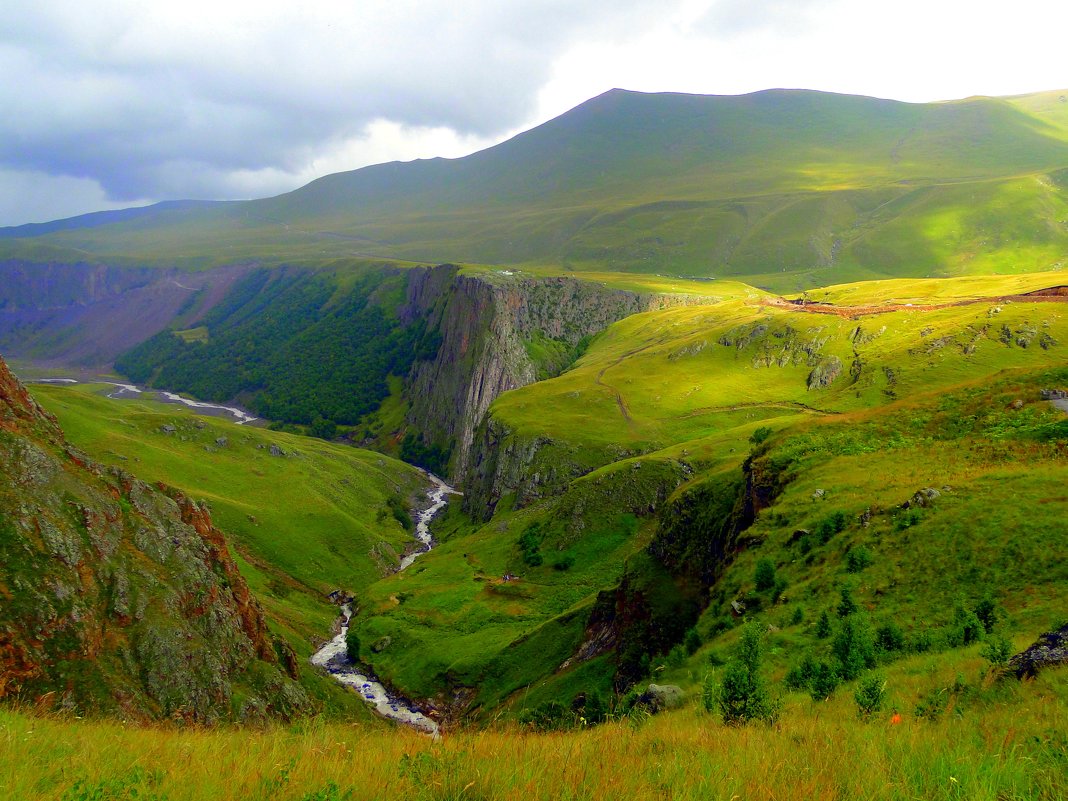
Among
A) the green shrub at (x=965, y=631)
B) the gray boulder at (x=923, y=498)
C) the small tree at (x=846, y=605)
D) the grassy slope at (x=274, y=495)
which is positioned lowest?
the grassy slope at (x=274, y=495)

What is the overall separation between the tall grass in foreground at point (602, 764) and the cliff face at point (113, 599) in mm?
23837

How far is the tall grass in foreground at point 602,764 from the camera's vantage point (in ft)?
21.5

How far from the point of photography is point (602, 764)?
774 cm

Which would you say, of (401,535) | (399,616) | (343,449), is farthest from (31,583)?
(343,449)

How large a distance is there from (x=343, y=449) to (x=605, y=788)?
166858 millimetres

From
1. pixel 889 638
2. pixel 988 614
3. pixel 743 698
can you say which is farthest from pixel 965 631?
pixel 743 698

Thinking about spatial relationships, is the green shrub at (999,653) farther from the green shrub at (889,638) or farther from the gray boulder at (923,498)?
the gray boulder at (923,498)

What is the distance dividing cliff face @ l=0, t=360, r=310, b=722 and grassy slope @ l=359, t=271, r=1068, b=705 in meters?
22.4

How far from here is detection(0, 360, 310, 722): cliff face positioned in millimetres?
34250

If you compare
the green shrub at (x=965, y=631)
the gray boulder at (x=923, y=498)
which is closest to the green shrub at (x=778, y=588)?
the gray boulder at (x=923, y=498)

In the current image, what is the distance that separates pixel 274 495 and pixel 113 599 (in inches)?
3134

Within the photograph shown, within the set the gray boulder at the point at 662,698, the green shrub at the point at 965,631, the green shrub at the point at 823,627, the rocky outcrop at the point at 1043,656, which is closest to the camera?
the rocky outcrop at the point at 1043,656

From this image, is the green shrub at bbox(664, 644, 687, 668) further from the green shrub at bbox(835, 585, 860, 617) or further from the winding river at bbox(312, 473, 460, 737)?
the winding river at bbox(312, 473, 460, 737)

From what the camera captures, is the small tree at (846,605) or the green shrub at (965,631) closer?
the green shrub at (965,631)
